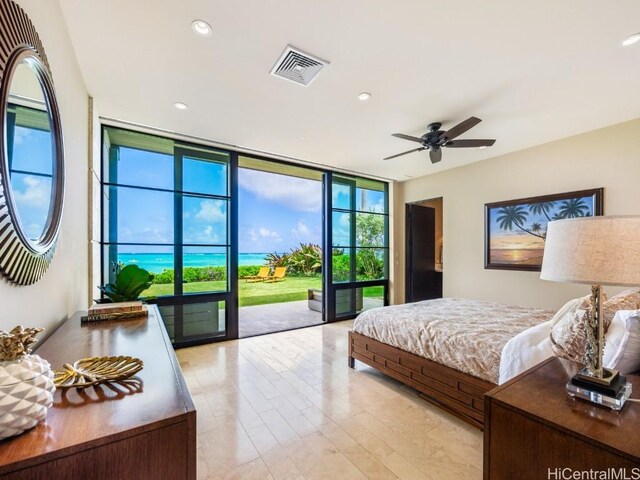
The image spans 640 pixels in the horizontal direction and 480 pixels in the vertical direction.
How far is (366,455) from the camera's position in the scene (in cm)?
192

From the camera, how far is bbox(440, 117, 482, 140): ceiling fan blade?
2802 millimetres

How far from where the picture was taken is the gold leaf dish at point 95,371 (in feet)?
3.32

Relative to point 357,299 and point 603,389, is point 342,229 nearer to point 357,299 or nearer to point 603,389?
point 357,299

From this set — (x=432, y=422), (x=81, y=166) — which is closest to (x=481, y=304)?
(x=432, y=422)

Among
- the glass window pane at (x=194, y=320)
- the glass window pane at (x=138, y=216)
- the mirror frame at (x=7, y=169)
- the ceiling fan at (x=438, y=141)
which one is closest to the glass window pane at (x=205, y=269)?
the glass window pane at (x=194, y=320)

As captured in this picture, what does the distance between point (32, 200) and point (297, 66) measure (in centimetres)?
195

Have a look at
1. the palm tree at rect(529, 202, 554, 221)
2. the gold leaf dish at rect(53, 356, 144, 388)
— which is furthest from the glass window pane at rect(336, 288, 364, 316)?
the gold leaf dish at rect(53, 356, 144, 388)

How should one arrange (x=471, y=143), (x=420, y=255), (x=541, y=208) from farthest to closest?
(x=420, y=255)
(x=541, y=208)
(x=471, y=143)

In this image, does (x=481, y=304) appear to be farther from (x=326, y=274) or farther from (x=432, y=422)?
(x=326, y=274)

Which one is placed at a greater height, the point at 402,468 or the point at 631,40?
the point at 631,40

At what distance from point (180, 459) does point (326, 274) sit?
4564 mm

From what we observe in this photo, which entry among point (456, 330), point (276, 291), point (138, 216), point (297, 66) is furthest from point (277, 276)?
point (297, 66)

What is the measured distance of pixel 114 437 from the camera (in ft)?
2.43

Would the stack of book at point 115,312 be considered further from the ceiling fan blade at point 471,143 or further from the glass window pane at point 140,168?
the ceiling fan blade at point 471,143
